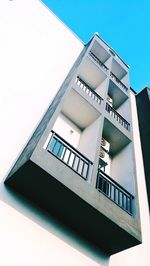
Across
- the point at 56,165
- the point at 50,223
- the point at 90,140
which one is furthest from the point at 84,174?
the point at 50,223

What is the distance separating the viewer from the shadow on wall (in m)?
5.11

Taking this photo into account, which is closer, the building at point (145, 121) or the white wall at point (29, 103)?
the white wall at point (29, 103)

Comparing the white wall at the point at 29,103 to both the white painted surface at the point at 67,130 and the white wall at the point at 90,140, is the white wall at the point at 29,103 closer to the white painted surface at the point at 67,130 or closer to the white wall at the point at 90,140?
the white painted surface at the point at 67,130

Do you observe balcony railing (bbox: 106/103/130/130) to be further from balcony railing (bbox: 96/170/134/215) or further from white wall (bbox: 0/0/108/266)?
balcony railing (bbox: 96/170/134/215)

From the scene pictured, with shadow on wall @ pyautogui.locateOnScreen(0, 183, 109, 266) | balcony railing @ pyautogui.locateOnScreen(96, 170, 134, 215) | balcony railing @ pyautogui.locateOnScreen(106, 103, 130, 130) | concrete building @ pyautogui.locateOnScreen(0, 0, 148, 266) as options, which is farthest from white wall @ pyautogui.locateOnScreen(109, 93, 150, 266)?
balcony railing @ pyautogui.locateOnScreen(106, 103, 130, 130)

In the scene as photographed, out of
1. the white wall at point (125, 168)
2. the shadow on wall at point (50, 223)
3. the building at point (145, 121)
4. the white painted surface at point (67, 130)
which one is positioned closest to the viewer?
the shadow on wall at point (50, 223)

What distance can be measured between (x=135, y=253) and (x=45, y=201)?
3720mm

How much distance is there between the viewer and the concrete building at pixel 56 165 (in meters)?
5.00

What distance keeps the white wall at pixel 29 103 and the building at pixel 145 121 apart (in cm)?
582

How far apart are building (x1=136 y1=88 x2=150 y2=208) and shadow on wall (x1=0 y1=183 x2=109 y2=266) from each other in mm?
4891

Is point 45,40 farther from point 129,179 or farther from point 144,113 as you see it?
point 129,179

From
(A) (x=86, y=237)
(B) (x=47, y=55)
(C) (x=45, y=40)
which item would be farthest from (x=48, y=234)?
(C) (x=45, y=40)

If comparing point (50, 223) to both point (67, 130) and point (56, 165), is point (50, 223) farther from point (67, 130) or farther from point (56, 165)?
point (67, 130)

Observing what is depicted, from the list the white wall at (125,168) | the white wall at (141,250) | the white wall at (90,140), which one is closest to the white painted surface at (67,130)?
the white wall at (90,140)
